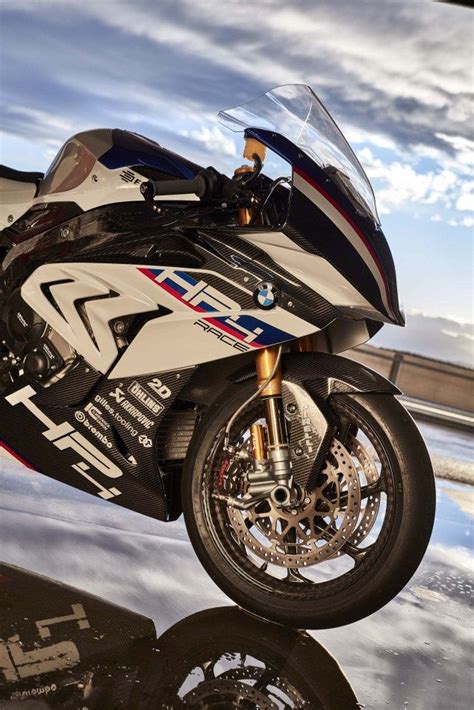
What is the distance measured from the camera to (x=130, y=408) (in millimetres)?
2838

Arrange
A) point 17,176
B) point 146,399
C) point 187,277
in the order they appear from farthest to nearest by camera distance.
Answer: point 17,176, point 146,399, point 187,277

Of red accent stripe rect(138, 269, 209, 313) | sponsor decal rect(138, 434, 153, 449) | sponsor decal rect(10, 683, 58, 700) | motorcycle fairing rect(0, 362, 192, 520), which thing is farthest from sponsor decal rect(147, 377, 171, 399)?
sponsor decal rect(10, 683, 58, 700)

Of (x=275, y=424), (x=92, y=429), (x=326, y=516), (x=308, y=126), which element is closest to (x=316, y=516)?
(x=326, y=516)

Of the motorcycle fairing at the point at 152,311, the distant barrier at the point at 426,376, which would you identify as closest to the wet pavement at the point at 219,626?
the motorcycle fairing at the point at 152,311

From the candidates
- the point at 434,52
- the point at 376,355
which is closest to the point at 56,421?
the point at 376,355

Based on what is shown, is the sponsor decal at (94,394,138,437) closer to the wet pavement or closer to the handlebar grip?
the wet pavement

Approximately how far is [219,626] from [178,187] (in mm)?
1237

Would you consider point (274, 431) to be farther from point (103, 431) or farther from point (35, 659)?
point (35, 659)

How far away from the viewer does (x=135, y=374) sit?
9.24 ft

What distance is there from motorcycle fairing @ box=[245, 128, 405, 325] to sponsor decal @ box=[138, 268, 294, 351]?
253mm

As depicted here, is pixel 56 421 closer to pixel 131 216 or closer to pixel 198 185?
pixel 131 216

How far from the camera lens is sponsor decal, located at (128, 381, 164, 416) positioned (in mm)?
2811

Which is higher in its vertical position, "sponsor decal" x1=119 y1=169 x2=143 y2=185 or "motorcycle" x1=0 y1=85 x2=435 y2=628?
"sponsor decal" x1=119 y1=169 x2=143 y2=185

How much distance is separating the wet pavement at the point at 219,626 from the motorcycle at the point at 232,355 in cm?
16
